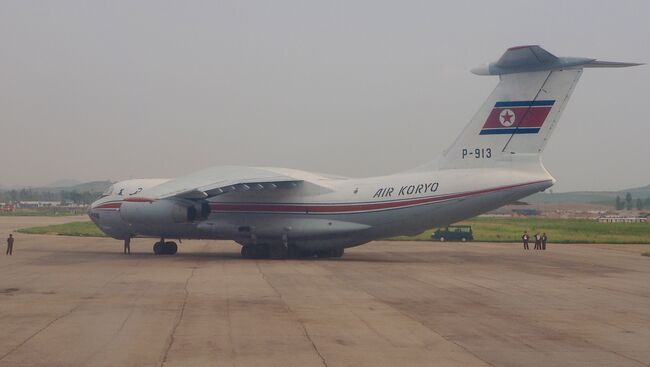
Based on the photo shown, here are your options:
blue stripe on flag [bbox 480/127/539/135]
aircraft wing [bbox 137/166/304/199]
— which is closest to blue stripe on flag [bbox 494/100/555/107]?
blue stripe on flag [bbox 480/127/539/135]

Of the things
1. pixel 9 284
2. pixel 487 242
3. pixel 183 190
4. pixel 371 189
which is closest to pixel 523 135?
pixel 371 189

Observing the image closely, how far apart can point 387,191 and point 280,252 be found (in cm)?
516

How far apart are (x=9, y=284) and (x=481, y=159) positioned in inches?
623

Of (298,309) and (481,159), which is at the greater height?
(481,159)

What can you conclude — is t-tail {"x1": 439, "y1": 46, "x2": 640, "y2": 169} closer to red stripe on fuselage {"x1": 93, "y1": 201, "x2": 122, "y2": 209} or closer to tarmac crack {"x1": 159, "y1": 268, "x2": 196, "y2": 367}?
tarmac crack {"x1": 159, "y1": 268, "x2": 196, "y2": 367}

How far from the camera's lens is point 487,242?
48.7 m

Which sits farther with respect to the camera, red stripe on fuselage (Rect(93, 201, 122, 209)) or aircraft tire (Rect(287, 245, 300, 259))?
red stripe on fuselage (Rect(93, 201, 122, 209))

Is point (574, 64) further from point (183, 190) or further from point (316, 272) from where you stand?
point (183, 190)

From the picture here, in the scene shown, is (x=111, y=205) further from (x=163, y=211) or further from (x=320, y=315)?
(x=320, y=315)

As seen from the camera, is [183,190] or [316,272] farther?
[183,190]

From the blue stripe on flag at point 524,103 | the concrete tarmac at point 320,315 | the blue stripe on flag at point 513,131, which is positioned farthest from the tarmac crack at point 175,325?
the blue stripe on flag at point 524,103

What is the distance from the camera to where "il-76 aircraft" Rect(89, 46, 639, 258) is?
27.0 m

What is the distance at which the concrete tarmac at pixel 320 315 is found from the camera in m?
10.8

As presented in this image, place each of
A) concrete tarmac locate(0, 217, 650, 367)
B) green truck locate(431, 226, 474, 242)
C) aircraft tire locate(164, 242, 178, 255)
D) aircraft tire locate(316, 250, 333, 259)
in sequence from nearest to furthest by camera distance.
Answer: concrete tarmac locate(0, 217, 650, 367), aircraft tire locate(316, 250, 333, 259), aircraft tire locate(164, 242, 178, 255), green truck locate(431, 226, 474, 242)
